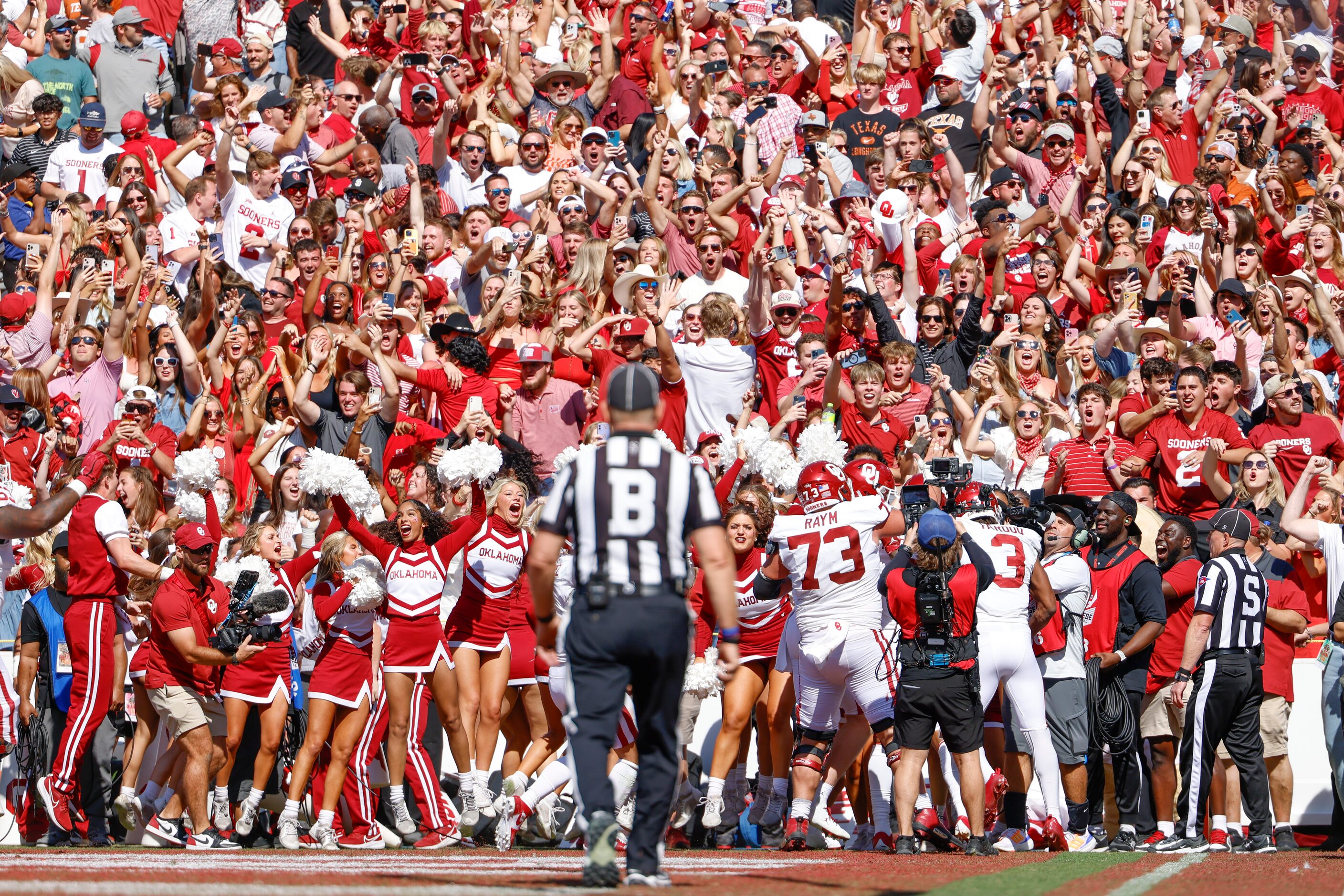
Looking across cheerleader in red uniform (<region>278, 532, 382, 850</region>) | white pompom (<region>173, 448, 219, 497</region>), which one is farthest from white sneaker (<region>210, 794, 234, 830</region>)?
white pompom (<region>173, 448, 219, 497</region>)

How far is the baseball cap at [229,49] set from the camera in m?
17.7

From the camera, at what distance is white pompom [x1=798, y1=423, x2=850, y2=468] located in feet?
34.8

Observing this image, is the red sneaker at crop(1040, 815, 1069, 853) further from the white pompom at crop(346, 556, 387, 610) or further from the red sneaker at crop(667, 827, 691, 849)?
the white pompom at crop(346, 556, 387, 610)

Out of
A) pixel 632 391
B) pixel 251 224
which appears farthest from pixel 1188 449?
pixel 251 224

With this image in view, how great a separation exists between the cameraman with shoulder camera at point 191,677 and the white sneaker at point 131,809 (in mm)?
189

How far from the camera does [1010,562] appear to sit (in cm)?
959

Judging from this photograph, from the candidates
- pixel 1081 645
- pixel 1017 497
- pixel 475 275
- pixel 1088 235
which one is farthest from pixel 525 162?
pixel 1081 645

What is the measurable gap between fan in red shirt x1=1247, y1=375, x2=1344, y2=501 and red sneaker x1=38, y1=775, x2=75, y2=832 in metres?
8.14

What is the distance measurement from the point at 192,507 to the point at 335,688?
2.34m

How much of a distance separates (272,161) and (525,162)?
2.21m

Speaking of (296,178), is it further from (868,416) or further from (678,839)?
(678,839)

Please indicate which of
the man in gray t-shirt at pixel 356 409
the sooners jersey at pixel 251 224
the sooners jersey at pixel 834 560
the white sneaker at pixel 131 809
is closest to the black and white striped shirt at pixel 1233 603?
the sooners jersey at pixel 834 560

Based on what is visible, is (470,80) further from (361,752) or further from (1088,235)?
(361,752)

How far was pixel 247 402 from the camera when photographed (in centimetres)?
1316
